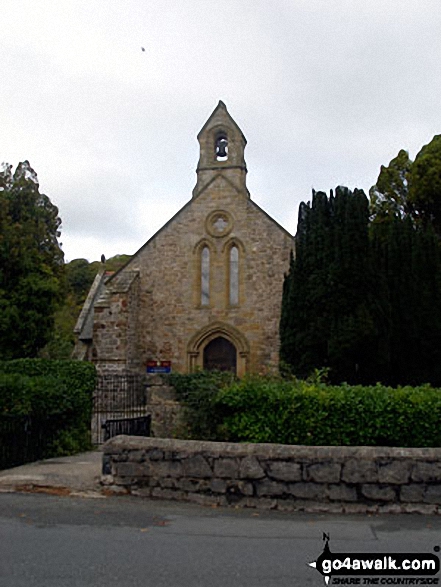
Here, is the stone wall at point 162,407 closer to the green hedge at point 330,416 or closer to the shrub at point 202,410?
the shrub at point 202,410

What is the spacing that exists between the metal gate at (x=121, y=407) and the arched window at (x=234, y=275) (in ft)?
20.3

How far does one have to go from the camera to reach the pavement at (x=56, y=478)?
8.85 metres

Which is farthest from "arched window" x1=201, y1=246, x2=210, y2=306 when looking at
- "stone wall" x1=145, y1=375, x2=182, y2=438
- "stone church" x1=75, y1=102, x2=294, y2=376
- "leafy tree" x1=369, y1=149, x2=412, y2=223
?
"stone wall" x1=145, y1=375, x2=182, y2=438

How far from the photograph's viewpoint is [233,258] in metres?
25.7

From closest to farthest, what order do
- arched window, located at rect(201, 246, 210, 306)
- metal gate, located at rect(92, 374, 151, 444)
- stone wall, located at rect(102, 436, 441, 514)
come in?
stone wall, located at rect(102, 436, 441, 514) → metal gate, located at rect(92, 374, 151, 444) → arched window, located at rect(201, 246, 210, 306)

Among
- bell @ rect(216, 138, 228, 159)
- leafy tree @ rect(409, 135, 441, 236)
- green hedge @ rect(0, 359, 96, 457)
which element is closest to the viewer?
green hedge @ rect(0, 359, 96, 457)

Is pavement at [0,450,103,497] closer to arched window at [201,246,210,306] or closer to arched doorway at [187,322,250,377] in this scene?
arched doorway at [187,322,250,377]

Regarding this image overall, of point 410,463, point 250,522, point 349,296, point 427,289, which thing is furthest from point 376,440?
point 427,289

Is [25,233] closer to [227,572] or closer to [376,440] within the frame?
[376,440]

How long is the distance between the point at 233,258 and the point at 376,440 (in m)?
17.4

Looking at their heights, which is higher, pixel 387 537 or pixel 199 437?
pixel 199 437

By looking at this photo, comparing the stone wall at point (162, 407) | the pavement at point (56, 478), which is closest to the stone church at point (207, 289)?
the stone wall at point (162, 407)

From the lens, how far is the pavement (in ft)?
29.0

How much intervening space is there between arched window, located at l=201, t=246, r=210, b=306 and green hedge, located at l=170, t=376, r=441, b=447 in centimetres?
1621
